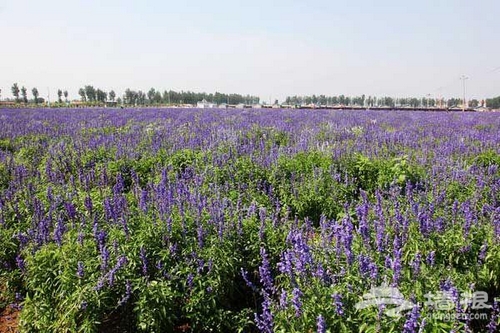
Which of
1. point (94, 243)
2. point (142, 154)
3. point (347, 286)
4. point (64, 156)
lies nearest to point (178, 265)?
point (94, 243)

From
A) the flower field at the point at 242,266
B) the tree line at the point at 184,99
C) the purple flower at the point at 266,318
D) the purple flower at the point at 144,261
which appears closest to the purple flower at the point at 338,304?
the flower field at the point at 242,266

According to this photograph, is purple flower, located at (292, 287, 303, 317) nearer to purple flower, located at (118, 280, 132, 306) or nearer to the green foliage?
purple flower, located at (118, 280, 132, 306)

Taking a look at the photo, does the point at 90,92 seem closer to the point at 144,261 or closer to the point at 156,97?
the point at 156,97

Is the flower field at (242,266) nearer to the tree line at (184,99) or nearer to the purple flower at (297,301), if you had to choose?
the purple flower at (297,301)

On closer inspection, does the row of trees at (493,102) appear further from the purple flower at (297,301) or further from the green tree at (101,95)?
the purple flower at (297,301)

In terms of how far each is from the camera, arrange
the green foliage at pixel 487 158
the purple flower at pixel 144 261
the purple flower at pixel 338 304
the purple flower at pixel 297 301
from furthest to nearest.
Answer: the green foliage at pixel 487 158, the purple flower at pixel 144 261, the purple flower at pixel 297 301, the purple flower at pixel 338 304

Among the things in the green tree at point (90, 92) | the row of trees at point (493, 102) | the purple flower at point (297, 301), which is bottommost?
the purple flower at point (297, 301)

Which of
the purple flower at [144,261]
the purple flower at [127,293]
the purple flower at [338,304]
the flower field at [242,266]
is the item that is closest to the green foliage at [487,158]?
the flower field at [242,266]

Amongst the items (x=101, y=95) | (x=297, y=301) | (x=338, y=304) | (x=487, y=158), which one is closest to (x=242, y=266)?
(x=297, y=301)

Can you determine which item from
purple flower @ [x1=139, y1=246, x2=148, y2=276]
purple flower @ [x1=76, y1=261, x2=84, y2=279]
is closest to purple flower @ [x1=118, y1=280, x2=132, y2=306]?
purple flower @ [x1=139, y1=246, x2=148, y2=276]

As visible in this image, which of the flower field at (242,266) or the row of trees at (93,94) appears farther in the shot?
the row of trees at (93,94)

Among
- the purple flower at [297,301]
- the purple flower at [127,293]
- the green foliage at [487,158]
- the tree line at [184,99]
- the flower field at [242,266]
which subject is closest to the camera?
the purple flower at [297,301]

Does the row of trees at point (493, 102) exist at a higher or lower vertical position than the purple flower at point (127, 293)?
higher

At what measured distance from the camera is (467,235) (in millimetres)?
4145
